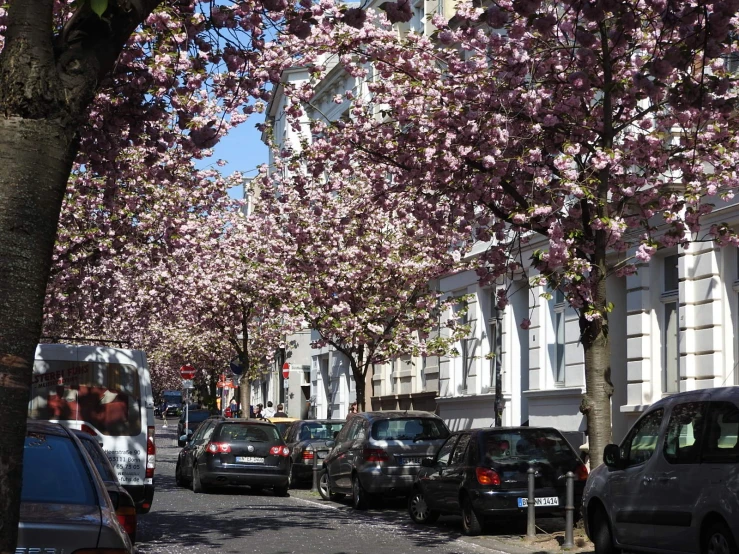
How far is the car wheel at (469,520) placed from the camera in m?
17.0

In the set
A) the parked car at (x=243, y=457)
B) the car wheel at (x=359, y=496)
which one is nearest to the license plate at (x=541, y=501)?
the car wheel at (x=359, y=496)

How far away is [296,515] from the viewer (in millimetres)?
21125

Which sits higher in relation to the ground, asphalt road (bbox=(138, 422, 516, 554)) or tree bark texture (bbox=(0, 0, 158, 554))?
tree bark texture (bbox=(0, 0, 158, 554))

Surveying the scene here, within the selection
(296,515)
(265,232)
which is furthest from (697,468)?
(265,232)

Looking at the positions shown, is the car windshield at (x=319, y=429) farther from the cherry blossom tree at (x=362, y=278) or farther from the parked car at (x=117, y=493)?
the parked car at (x=117, y=493)

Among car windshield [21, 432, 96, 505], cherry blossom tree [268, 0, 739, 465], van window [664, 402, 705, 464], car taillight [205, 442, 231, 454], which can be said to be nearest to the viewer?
car windshield [21, 432, 96, 505]

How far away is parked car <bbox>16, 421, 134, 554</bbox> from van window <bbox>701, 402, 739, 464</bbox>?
17.2 feet

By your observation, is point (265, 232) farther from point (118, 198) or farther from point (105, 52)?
point (105, 52)

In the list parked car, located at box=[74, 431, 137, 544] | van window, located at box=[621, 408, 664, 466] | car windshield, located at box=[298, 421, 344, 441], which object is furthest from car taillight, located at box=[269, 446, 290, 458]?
parked car, located at box=[74, 431, 137, 544]

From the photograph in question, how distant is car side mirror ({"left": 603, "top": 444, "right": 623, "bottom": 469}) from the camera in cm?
1305

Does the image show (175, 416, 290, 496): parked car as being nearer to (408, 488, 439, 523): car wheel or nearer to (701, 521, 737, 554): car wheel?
(408, 488, 439, 523): car wheel

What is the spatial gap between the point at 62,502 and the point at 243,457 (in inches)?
736

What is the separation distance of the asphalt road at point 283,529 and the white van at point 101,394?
4.02ft

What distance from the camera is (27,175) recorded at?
590cm
